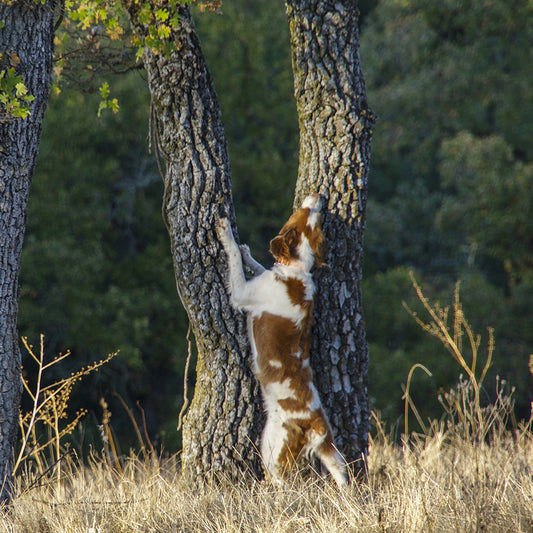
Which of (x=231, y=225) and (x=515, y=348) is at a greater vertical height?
(x=231, y=225)

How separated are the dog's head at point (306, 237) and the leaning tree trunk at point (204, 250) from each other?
0.42 m

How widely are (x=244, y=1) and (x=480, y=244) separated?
7278 mm

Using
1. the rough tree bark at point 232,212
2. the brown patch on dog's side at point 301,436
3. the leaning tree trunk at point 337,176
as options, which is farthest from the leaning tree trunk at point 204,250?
the leaning tree trunk at point 337,176

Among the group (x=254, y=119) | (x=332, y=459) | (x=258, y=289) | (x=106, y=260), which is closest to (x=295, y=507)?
(x=332, y=459)

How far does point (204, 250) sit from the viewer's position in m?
3.66

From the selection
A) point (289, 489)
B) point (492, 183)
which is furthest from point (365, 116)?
point (492, 183)

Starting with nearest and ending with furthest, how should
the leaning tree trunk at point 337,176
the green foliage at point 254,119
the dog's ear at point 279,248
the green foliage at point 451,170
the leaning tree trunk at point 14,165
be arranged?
the leaning tree trunk at point 14,165
the leaning tree trunk at point 337,176
the dog's ear at point 279,248
the green foliage at point 254,119
the green foliage at point 451,170

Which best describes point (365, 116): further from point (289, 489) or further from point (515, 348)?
point (515, 348)

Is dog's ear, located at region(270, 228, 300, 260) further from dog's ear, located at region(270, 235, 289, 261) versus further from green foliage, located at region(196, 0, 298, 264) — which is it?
green foliage, located at region(196, 0, 298, 264)

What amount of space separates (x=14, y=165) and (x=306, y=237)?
1.72 metres

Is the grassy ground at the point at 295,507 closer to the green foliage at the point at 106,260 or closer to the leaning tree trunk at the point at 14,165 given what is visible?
the leaning tree trunk at the point at 14,165

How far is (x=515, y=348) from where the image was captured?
10828 mm

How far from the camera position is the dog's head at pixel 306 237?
3766 mm

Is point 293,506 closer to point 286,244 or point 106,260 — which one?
point 286,244
